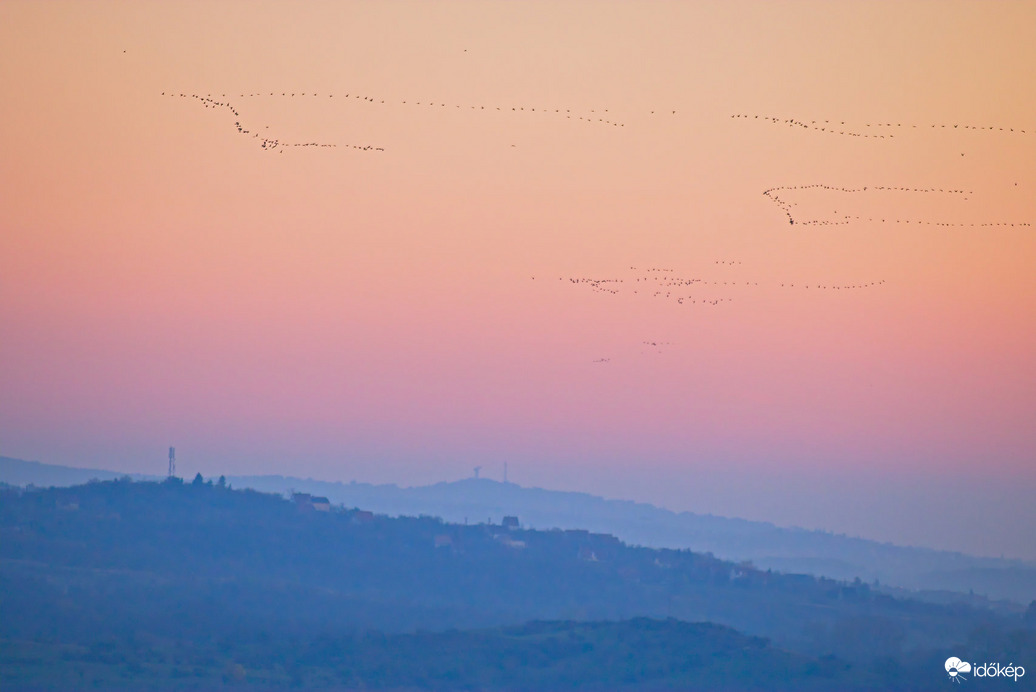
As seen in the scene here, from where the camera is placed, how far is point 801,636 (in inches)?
7505

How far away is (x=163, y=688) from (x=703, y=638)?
194ft

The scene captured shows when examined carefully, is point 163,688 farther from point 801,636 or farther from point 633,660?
point 801,636

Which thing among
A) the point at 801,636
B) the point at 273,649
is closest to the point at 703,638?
the point at 801,636

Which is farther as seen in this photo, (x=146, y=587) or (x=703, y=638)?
(x=146, y=587)

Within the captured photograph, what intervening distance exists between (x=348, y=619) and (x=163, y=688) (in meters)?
54.2

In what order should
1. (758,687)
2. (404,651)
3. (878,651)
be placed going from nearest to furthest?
(758,687) → (404,651) → (878,651)

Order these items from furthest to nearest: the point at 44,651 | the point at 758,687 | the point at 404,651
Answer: the point at 404,651 → the point at 44,651 → the point at 758,687

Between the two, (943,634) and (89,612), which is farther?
(943,634)

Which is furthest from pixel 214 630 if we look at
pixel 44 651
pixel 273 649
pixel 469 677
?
pixel 469 677

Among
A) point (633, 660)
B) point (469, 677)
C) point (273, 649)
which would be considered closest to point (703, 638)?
point (633, 660)

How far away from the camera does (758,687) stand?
14350 cm

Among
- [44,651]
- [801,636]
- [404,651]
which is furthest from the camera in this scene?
[801,636]

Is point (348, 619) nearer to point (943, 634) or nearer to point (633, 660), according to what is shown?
point (633, 660)

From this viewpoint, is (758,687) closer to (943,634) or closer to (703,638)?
(703,638)
